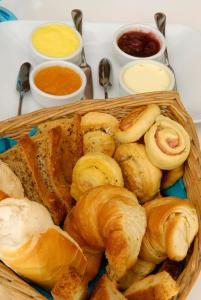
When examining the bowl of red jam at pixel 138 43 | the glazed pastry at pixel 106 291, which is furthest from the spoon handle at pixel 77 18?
the glazed pastry at pixel 106 291

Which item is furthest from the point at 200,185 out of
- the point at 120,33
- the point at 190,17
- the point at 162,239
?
the point at 190,17

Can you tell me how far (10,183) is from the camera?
3.31ft

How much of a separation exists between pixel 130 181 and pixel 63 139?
183 mm

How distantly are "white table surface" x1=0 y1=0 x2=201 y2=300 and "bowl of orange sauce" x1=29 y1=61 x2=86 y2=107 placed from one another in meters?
0.38

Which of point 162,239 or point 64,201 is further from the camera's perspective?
point 64,201

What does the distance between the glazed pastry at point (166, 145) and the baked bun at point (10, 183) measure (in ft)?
0.92

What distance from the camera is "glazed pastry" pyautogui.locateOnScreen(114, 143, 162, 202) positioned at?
105 cm

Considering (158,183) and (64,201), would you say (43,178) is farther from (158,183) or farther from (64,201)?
(158,183)

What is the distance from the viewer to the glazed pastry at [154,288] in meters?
0.82

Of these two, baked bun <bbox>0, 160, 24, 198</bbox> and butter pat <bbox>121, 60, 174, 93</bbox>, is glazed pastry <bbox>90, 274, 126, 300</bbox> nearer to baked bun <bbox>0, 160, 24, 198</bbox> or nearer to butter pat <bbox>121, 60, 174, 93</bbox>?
baked bun <bbox>0, 160, 24, 198</bbox>

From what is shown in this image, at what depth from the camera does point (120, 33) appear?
170 centimetres

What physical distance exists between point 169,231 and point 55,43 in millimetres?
985

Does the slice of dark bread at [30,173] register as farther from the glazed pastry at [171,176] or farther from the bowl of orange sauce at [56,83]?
the bowl of orange sauce at [56,83]

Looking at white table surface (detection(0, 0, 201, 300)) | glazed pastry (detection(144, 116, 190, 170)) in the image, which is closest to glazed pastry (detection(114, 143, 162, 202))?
glazed pastry (detection(144, 116, 190, 170))
